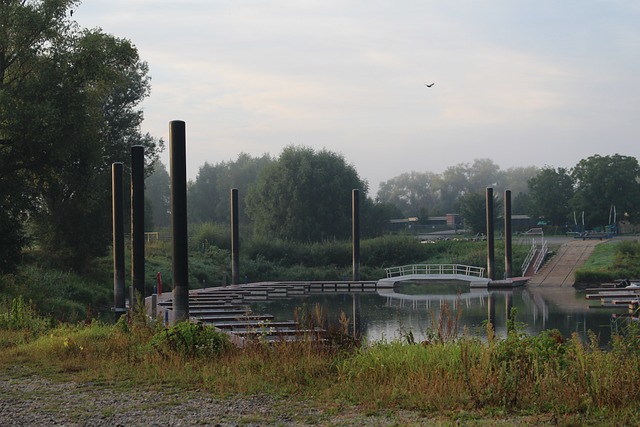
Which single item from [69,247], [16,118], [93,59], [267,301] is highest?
[93,59]

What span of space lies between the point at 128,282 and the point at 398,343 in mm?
23616

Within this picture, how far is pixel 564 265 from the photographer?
40906mm

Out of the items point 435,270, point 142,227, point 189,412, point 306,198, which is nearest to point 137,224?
point 142,227

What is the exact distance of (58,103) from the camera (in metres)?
26.1

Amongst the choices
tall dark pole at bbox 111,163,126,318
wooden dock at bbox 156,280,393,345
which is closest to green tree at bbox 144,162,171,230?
wooden dock at bbox 156,280,393,345

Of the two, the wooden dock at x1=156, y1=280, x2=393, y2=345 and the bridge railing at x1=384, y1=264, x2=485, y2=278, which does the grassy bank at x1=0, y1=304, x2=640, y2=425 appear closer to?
the wooden dock at x1=156, y1=280, x2=393, y2=345

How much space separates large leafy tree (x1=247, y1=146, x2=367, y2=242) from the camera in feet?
188

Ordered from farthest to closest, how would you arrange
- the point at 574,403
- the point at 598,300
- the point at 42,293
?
the point at 598,300 < the point at 42,293 < the point at 574,403

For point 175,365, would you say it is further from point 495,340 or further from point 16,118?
point 16,118

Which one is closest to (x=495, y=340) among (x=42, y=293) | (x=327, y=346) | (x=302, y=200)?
(x=327, y=346)

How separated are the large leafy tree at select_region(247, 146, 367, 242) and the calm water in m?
19.7

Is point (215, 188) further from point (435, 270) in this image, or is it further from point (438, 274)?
point (438, 274)

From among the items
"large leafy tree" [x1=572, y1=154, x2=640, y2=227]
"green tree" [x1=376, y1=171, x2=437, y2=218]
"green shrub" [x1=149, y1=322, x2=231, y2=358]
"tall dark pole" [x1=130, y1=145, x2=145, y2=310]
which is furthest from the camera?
"green tree" [x1=376, y1=171, x2=437, y2=218]

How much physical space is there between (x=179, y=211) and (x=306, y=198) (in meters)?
43.4
